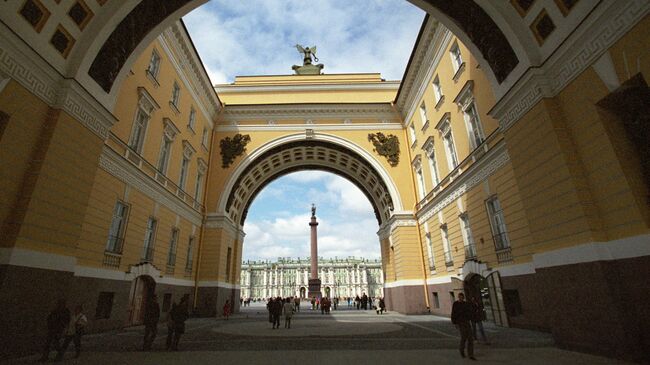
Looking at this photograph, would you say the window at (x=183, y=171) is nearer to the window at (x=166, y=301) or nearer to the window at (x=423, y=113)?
the window at (x=166, y=301)

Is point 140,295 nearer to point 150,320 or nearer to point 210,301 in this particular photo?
point 210,301

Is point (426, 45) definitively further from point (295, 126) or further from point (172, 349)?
point (172, 349)

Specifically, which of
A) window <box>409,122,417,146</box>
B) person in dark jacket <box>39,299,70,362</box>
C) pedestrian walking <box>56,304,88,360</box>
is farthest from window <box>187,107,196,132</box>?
window <box>409,122,417,146</box>

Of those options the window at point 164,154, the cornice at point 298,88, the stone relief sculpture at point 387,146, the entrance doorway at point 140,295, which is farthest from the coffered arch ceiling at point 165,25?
the cornice at point 298,88

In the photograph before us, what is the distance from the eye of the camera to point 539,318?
10.8m

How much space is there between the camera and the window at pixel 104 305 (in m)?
12.7

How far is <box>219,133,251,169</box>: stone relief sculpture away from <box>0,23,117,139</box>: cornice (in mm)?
16015

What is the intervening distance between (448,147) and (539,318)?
10536 millimetres

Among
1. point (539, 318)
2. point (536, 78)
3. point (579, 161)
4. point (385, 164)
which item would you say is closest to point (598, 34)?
point (536, 78)

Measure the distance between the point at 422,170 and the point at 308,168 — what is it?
1262 cm

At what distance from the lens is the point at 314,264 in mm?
46250

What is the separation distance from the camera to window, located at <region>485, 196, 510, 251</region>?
44.0 ft

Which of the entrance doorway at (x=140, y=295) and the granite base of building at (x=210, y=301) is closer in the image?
the entrance doorway at (x=140, y=295)

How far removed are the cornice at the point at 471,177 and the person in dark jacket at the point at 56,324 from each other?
1505 cm
